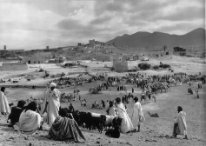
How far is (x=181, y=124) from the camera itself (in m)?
10.7

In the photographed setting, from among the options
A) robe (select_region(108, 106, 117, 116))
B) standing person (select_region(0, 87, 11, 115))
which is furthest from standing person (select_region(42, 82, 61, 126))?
standing person (select_region(0, 87, 11, 115))

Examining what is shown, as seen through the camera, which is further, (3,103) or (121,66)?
(121,66)

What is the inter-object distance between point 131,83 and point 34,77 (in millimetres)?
19670

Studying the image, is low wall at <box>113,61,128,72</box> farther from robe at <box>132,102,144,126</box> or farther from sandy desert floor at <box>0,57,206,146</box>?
robe at <box>132,102,144,126</box>

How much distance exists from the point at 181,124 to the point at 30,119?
5.18 m

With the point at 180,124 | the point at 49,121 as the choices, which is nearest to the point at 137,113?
the point at 180,124

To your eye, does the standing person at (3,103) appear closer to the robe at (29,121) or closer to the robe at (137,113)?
the robe at (29,121)

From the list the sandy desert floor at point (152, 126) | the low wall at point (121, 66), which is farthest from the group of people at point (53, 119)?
the low wall at point (121, 66)

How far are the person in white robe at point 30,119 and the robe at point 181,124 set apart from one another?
4849 millimetres

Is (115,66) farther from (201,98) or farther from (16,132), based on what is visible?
(16,132)

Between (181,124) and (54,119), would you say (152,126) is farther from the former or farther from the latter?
(54,119)

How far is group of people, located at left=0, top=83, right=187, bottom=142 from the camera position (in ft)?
26.5

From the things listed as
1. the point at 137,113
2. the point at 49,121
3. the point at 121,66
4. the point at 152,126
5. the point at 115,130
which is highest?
the point at 121,66

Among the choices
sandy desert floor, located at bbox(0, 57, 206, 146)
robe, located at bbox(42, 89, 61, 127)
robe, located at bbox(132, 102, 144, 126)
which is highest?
robe, located at bbox(42, 89, 61, 127)
